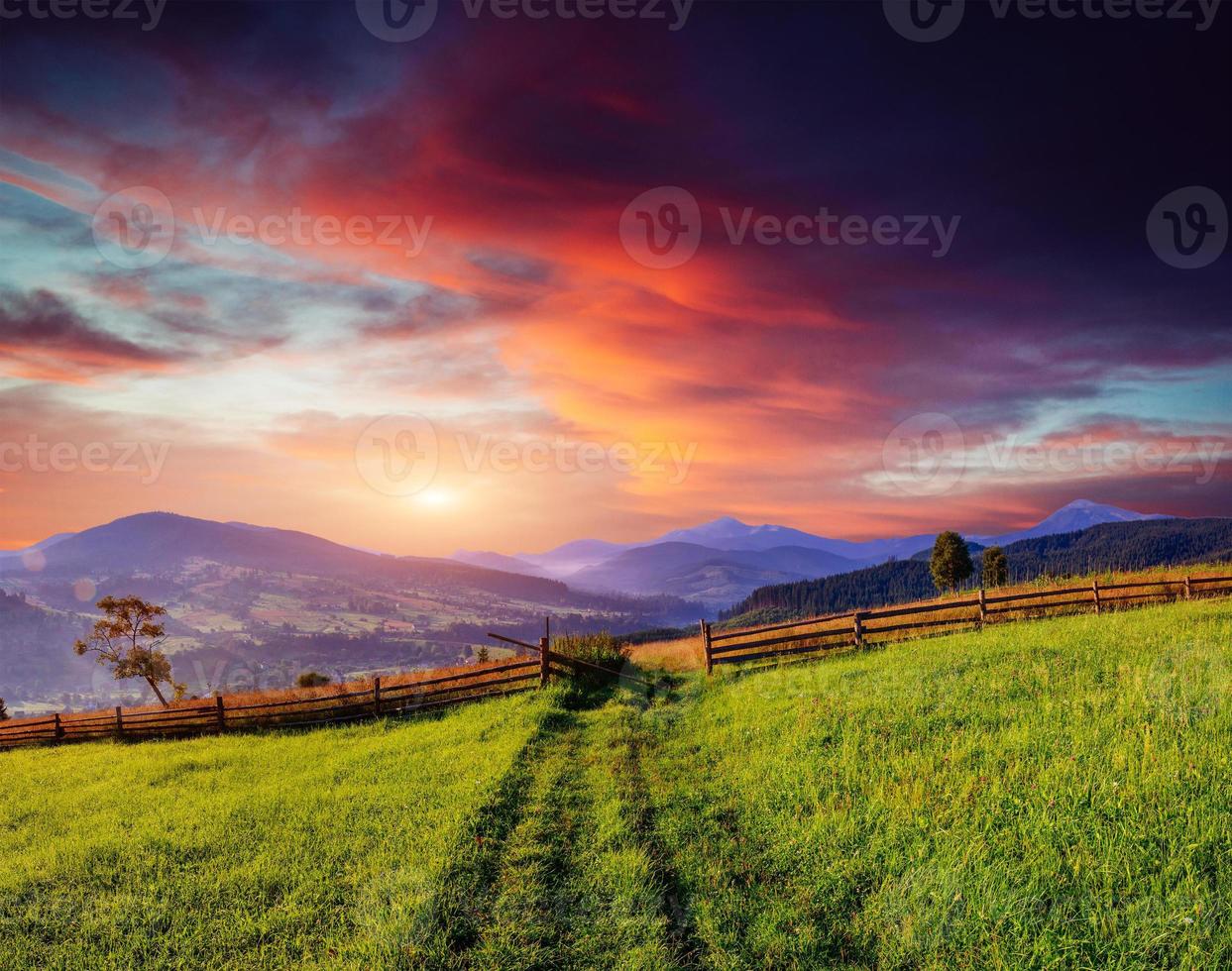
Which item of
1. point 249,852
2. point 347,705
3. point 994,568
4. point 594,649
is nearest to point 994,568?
point 994,568

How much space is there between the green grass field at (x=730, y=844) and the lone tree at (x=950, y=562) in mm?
65099

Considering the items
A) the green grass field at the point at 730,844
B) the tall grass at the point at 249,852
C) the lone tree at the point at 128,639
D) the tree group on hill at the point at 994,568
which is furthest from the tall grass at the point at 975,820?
the tree group on hill at the point at 994,568

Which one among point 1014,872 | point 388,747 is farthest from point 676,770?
point 388,747

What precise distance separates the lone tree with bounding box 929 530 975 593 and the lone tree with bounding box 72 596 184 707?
77845 millimetres

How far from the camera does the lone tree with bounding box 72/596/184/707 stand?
41219 millimetres

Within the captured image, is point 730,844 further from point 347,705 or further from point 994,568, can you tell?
point 994,568

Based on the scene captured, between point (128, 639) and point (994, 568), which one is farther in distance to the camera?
point (994, 568)

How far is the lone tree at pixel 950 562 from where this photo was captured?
2795 inches

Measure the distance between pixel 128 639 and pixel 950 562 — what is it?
82072 mm

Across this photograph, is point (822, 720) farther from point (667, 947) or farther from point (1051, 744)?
point (667, 947)

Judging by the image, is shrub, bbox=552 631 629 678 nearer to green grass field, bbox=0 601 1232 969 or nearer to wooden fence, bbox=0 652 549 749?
wooden fence, bbox=0 652 549 749

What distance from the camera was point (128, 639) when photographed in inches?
1698

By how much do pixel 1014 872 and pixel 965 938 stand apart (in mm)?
1017

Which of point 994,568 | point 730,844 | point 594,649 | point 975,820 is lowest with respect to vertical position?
point 994,568
